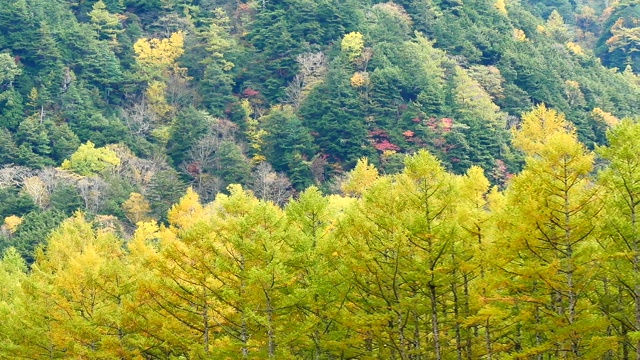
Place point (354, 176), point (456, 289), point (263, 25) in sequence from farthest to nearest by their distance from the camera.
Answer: point (263, 25)
point (354, 176)
point (456, 289)

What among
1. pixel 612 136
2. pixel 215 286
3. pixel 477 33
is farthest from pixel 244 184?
pixel 612 136

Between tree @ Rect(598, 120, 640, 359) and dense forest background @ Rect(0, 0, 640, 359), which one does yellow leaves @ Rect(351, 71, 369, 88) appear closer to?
dense forest background @ Rect(0, 0, 640, 359)

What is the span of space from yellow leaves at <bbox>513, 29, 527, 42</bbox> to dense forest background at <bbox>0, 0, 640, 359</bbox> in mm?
699

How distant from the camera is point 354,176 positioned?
220ft

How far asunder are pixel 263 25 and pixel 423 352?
225 ft

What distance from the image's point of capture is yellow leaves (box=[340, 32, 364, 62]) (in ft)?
284

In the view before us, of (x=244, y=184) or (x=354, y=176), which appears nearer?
(x=354, y=176)

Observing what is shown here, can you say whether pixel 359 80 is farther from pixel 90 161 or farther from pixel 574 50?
pixel 574 50

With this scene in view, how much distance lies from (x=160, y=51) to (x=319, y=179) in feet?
75.4

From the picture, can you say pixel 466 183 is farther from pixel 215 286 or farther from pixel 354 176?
pixel 354 176

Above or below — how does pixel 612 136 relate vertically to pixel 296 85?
below

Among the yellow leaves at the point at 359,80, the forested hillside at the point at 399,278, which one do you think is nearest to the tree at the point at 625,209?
the forested hillside at the point at 399,278

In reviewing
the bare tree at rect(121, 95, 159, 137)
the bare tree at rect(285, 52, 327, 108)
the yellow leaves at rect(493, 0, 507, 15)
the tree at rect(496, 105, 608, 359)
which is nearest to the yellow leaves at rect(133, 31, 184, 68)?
the bare tree at rect(121, 95, 159, 137)

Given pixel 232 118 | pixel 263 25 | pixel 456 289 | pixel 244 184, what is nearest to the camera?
pixel 456 289
